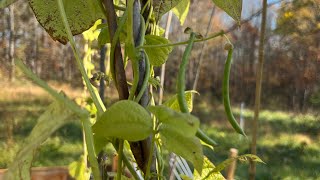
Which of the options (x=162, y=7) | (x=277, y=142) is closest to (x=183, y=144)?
(x=162, y=7)

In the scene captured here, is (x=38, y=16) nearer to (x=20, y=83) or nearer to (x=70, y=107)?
(x=70, y=107)

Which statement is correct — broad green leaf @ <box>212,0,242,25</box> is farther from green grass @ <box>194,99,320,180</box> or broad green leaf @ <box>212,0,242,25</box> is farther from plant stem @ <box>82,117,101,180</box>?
green grass @ <box>194,99,320,180</box>

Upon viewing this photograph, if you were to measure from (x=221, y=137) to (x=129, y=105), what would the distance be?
3.74 m

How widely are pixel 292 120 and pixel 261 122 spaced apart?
0.96 feet

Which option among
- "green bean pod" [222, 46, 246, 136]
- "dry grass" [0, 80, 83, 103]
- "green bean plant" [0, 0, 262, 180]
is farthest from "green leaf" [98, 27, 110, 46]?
"dry grass" [0, 80, 83, 103]

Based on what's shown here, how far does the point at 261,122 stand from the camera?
4340 millimetres

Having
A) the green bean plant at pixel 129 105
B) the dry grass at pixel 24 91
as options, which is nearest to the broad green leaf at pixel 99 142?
the green bean plant at pixel 129 105

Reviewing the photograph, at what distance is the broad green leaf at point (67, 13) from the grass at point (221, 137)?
2.57 meters

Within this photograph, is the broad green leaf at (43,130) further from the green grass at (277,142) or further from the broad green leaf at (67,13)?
the green grass at (277,142)

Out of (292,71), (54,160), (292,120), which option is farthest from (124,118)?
(292,71)

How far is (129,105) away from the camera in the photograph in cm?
22

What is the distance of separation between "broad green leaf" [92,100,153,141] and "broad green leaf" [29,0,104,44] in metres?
0.10

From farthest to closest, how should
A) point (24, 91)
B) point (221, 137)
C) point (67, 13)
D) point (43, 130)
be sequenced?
point (24, 91)
point (221, 137)
point (67, 13)
point (43, 130)

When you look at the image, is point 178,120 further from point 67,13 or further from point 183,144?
point 67,13
